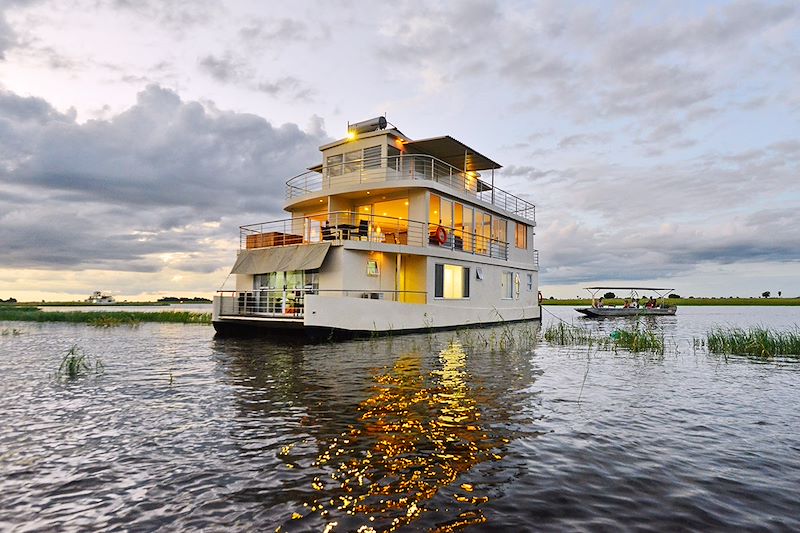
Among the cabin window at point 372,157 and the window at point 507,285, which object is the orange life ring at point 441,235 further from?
the window at point 507,285

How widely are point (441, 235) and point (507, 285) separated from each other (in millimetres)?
9234

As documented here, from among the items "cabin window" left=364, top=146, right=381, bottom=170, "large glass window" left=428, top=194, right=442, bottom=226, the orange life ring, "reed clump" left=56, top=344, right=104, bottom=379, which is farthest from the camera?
"cabin window" left=364, top=146, right=381, bottom=170

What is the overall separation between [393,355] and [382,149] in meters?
13.3

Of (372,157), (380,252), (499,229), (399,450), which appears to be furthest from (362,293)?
(399,450)

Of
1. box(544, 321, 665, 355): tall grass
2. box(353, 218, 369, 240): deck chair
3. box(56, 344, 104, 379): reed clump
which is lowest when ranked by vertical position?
box(56, 344, 104, 379): reed clump

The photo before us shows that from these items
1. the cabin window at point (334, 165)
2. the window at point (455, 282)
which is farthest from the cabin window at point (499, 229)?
the cabin window at point (334, 165)

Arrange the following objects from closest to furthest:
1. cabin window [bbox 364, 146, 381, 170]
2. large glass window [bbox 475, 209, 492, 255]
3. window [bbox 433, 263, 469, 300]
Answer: window [bbox 433, 263, 469, 300]
cabin window [bbox 364, 146, 381, 170]
large glass window [bbox 475, 209, 492, 255]

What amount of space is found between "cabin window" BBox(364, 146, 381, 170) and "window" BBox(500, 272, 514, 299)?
34.8 ft

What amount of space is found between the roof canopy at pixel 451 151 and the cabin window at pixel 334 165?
3813 mm

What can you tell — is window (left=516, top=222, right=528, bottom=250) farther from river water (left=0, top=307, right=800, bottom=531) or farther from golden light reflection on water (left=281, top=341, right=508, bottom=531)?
golden light reflection on water (left=281, top=341, right=508, bottom=531)

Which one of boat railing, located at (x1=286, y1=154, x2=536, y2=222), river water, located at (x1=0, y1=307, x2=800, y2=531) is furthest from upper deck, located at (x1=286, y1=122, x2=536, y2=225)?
river water, located at (x1=0, y1=307, x2=800, y2=531)

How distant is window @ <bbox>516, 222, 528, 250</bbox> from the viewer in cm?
3216

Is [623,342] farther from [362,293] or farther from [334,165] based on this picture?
[334,165]

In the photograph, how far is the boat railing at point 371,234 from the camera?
21.3m
